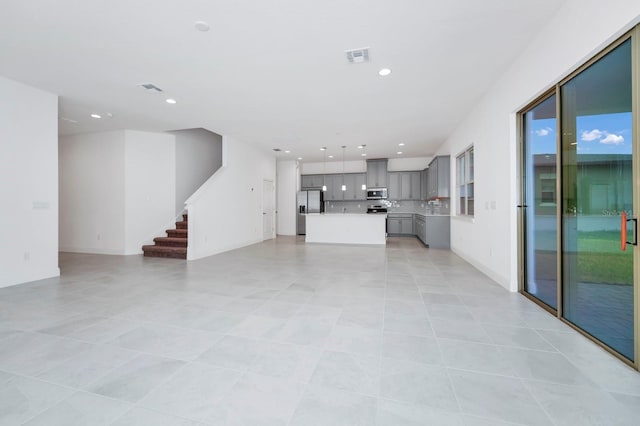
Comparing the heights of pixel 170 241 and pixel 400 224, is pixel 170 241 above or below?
below

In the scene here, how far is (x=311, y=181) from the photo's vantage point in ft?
36.7

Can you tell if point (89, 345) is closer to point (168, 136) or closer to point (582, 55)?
point (582, 55)

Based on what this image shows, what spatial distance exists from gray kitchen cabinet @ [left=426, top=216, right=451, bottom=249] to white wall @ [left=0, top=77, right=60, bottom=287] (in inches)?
319

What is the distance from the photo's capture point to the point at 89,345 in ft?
7.18

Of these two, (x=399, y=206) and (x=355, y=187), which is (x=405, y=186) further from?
(x=355, y=187)

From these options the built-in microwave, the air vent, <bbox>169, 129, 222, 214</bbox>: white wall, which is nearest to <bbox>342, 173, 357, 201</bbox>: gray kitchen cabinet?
the built-in microwave

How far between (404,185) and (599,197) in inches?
318

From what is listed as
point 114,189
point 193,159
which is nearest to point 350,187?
point 193,159

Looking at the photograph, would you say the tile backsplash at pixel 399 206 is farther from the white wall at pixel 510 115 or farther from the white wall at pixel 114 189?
the white wall at pixel 114 189

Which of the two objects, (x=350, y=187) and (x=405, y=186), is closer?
(x=405, y=186)

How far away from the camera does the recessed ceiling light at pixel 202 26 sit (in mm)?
2697

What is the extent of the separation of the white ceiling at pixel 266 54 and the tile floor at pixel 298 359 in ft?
9.79

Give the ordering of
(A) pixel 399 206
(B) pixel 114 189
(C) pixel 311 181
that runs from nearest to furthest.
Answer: (B) pixel 114 189 → (A) pixel 399 206 → (C) pixel 311 181

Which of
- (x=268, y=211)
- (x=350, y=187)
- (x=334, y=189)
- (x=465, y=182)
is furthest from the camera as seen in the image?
(x=334, y=189)
